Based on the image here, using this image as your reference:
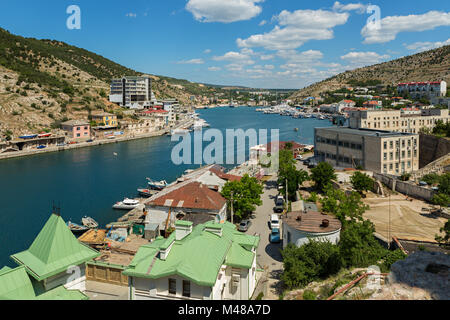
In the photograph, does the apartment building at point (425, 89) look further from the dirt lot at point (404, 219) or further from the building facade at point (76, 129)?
the building facade at point (76, 129)

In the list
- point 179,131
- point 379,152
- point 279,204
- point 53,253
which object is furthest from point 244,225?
point 179,131

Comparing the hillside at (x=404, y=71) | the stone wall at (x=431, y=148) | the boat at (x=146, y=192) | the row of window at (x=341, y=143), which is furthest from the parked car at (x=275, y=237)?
the hillside at (x=404, y=71)

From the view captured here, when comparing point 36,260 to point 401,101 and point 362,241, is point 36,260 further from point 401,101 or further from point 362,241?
point 401,101

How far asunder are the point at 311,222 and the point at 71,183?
29.1 metres

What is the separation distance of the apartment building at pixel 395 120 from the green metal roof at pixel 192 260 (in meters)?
40.6

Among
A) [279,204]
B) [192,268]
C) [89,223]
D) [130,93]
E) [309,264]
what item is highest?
[130,93]

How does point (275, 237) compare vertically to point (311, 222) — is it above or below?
below

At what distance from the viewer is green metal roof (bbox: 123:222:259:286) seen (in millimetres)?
7918

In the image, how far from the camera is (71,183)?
35656mm

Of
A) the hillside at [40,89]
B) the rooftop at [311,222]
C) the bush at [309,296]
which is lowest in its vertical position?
the rooftop at [311,222]

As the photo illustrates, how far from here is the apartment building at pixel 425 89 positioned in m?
88.8

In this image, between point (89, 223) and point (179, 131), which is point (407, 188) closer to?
point (89, 223)

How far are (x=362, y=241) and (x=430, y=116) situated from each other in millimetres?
45605

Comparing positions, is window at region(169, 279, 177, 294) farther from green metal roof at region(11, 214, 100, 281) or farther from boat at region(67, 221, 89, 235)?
boat at region(67, 221, 89, 235)
